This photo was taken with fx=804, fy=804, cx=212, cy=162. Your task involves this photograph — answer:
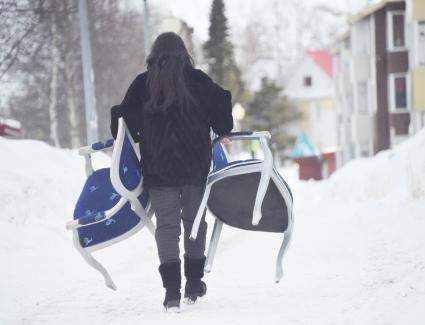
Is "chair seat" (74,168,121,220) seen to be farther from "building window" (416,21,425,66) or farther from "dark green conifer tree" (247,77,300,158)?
"dark green conifer tree" (247,77,300,158)

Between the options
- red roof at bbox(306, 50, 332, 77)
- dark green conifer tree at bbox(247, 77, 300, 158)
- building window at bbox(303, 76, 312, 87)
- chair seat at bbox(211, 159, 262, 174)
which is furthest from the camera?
building window at bbox(303, 76, 312, 87)

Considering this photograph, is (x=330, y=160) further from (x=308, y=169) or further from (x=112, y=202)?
(x=112, y=202)

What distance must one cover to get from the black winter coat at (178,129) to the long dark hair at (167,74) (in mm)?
62

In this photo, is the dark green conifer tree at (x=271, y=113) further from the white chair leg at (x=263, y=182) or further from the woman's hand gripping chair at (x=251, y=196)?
the white chair leg at (x=263, y=182)

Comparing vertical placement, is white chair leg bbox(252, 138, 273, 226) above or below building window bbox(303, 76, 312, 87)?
below

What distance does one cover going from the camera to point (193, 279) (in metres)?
5.50

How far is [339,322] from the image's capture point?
14.8 feet

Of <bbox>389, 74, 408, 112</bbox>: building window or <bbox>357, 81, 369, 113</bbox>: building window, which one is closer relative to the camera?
<bbox>389, 74, 408, 112</bbox>: building window

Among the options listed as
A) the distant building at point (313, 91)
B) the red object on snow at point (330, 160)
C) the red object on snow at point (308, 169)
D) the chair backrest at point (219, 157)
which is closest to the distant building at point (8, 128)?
the chair backrest at point (219, 157)

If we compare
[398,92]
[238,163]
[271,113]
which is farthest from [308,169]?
[238,163]

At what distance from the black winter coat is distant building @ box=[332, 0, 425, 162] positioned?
2319 centimetres

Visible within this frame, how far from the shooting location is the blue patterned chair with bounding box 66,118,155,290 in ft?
17.3

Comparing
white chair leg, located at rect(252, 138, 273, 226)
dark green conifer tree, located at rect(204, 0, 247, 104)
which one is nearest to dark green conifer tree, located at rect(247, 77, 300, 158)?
dark green conifer tree, located at rect(204, 0, 247, 104)

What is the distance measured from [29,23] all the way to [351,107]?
24.6 m
